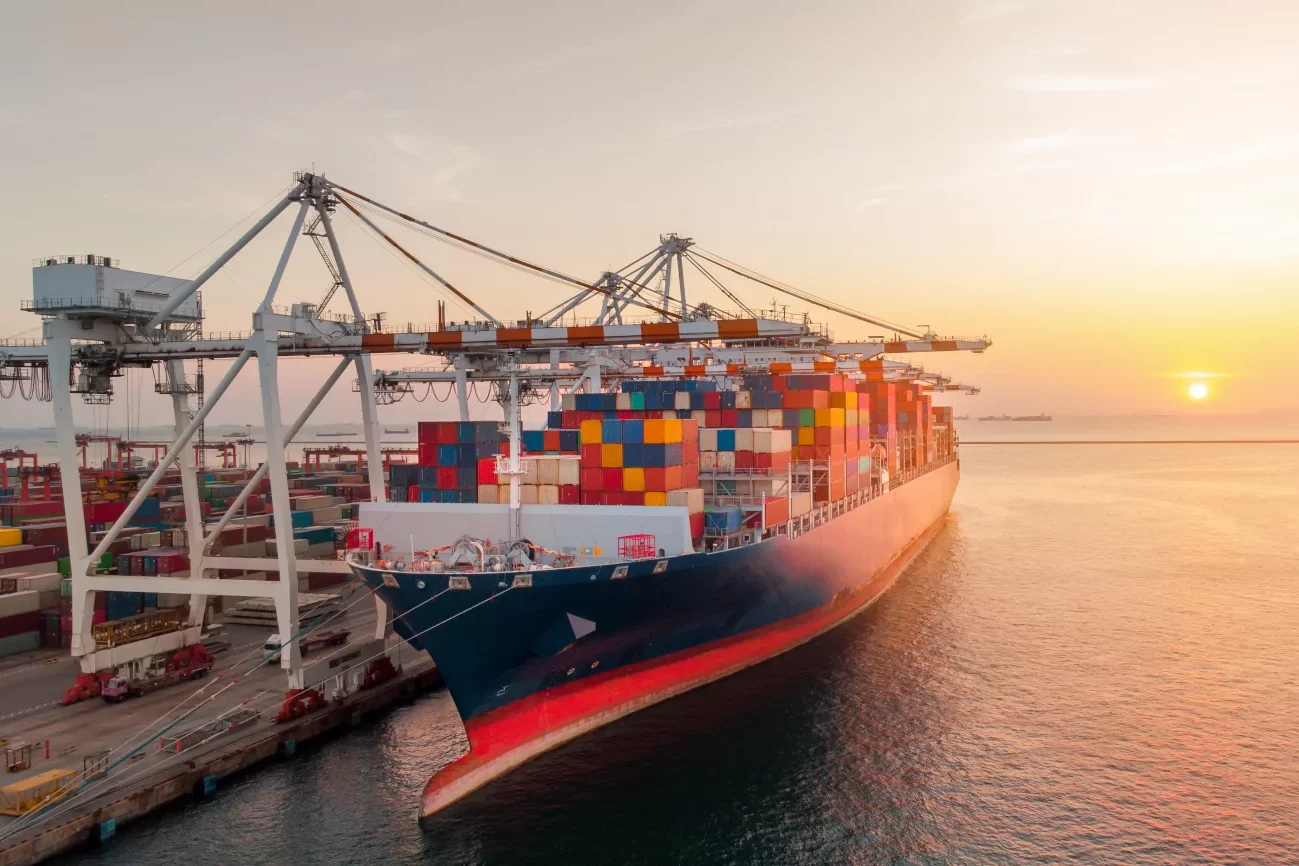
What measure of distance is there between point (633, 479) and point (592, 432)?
1982 mm

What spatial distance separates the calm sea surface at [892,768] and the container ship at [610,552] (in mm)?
1154

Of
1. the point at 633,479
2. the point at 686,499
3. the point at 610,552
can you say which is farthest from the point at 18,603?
the point at 686,499

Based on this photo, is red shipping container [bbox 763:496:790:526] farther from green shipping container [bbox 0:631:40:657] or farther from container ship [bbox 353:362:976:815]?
green shipping container [bbox 0:631:40:657]

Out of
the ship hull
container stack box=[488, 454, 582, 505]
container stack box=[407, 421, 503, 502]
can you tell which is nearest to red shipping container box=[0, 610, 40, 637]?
container stack box=[407, 421, 503, 502]

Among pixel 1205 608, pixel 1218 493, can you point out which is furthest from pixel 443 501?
pixel 1218 493

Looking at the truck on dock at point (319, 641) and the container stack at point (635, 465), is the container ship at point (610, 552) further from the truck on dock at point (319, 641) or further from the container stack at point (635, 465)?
the truck on dock at point (319, 641)

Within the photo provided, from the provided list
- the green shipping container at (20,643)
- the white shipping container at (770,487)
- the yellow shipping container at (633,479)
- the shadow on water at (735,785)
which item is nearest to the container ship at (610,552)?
the yellow shipping container at (633,479)

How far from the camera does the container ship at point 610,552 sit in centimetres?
1950

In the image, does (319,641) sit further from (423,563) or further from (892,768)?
(892,768)

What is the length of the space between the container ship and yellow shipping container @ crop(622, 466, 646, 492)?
0.11 ft

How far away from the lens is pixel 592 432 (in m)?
24.8

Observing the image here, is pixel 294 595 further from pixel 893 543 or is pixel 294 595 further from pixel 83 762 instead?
pixel 893 543

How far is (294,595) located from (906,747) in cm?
1785

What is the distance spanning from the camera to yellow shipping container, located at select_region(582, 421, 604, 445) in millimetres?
24688
